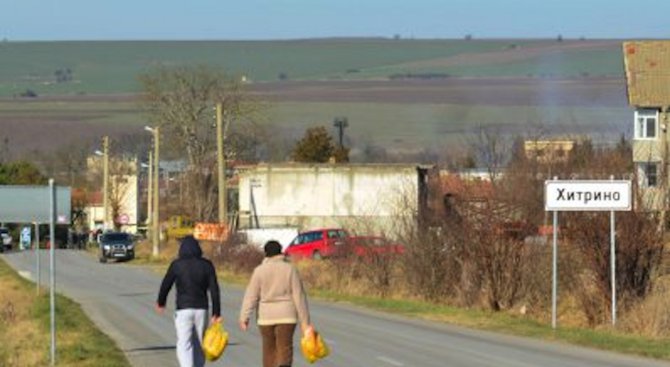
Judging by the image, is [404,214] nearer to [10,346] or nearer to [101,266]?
[10,346]

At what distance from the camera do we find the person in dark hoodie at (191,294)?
18031 mm

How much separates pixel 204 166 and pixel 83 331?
72062 millimetres

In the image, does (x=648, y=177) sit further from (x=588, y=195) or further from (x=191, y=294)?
(x=191, y=294)

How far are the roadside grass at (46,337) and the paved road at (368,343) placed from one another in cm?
41

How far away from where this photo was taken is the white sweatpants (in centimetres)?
1805

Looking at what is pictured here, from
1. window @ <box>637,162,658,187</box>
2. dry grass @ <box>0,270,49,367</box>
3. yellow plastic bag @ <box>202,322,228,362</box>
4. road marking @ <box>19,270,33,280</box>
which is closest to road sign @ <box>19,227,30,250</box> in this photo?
road marking @ <box>19,270,33,280</box>

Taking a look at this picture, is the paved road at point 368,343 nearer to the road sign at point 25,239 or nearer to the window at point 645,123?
the window at point 645,123

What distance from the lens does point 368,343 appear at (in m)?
25.4

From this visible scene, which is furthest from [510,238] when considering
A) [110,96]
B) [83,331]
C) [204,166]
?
[110,96]

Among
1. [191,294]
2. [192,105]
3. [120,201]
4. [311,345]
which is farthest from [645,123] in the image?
[311,345]

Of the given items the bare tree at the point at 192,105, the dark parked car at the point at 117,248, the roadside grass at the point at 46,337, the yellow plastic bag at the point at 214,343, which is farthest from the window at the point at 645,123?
the yellow plastic bag at the point at 214,343

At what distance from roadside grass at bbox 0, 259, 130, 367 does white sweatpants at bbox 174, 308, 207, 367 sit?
9.50 ft

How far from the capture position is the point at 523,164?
1564 inches

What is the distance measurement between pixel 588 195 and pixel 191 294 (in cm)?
1157
